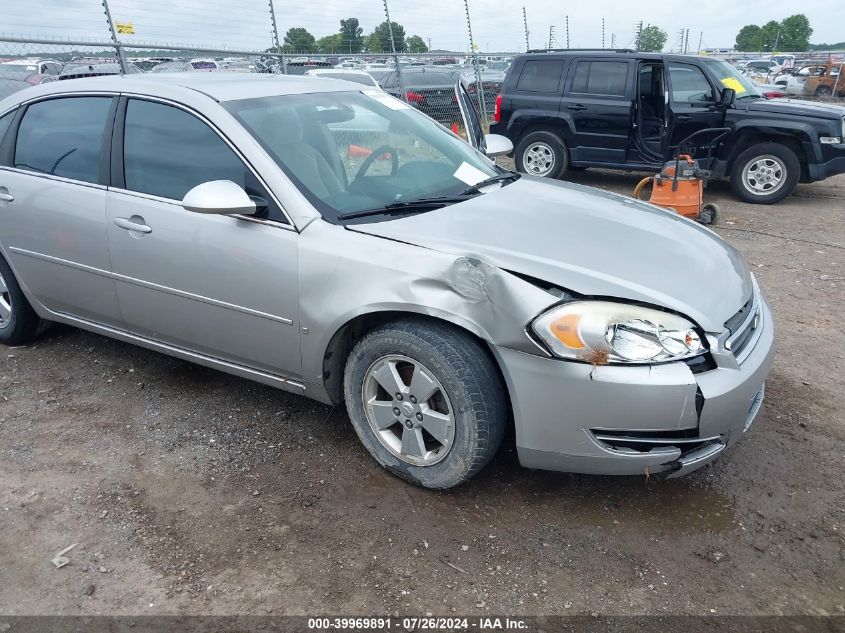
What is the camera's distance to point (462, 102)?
21.3ft

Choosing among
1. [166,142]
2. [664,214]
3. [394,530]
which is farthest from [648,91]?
[394,530]

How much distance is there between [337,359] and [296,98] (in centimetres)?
142

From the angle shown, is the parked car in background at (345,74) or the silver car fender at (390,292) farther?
the parked car in background at (345,74)

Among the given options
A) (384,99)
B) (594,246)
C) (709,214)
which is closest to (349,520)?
(594,246)

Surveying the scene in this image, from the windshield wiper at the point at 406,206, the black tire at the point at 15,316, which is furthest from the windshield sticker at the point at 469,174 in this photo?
the black tire at the point at 15,316

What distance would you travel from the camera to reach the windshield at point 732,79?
8477 millimetres

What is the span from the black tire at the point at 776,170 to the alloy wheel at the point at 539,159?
2416 mm

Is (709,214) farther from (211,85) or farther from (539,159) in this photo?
(211,85)

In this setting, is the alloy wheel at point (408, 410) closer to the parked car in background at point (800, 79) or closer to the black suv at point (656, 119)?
the black suv at point (656, 119)

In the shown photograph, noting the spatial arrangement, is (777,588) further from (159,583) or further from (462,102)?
(462,102)

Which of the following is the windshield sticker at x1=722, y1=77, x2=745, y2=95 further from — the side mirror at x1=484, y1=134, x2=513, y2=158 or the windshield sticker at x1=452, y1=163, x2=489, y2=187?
the windshield sticker at x1=452, y1=163, x2=489, y2=187

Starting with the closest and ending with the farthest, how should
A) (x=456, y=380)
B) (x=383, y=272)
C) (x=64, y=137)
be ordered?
(x=456, y=380), (x=383, y=272), (x=64, y=137)

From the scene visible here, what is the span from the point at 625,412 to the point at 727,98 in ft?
24.3

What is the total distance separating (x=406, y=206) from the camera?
2961mm
